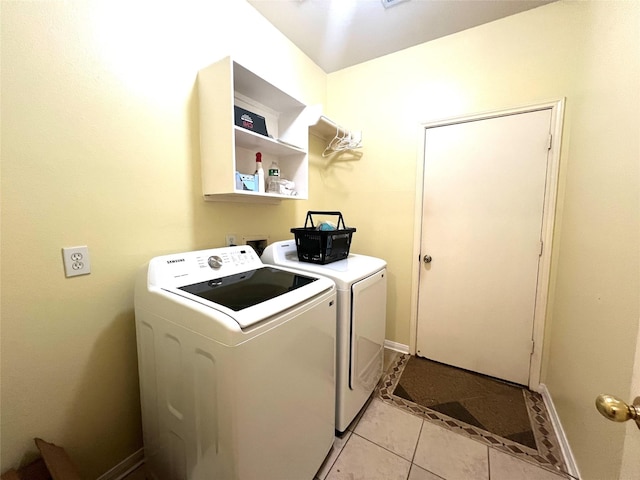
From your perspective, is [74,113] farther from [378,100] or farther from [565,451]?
[565,451]

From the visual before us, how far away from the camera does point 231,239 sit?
5.51 feet

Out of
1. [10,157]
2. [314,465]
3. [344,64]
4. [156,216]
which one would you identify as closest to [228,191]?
[156,216]

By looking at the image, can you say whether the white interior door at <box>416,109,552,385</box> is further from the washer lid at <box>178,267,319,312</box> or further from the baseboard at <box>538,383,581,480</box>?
the washer lid at <box>178,267,319,312</box>

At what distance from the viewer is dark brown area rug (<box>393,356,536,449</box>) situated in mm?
1533

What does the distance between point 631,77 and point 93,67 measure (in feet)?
6.95

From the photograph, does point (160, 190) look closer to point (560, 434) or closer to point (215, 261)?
point (215, 261)

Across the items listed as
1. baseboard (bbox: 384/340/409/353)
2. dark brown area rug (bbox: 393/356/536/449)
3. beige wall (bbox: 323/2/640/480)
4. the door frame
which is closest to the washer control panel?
beige wall (bbox: 323/2/640/480)

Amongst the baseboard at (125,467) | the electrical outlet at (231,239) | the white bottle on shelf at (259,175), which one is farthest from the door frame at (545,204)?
the baseboard at (125,467)

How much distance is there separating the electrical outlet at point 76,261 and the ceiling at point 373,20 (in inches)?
72.5

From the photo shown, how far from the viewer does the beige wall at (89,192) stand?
2.95 ft

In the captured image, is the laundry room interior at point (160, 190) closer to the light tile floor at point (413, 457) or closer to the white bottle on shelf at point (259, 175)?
the light tile floor at point (413, 457)

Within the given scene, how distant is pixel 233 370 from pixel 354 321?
77 centimetres

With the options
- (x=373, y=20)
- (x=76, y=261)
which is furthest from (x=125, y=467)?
(x=373, y=20)

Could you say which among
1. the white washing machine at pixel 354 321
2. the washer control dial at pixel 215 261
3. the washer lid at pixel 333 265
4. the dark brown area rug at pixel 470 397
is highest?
the washer control dial at pixel 215 261
